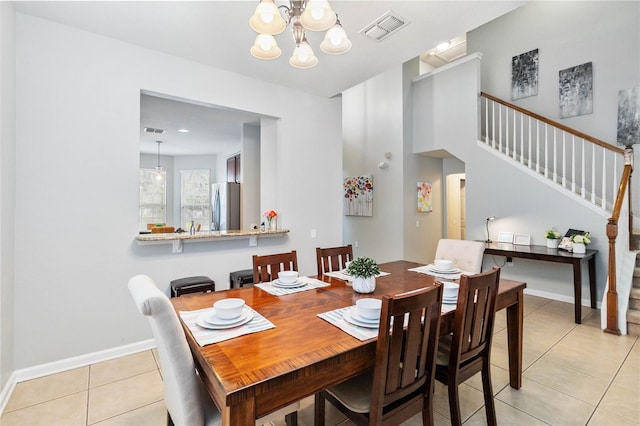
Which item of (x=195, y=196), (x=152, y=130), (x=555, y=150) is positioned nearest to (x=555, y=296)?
(x=555, y=150)

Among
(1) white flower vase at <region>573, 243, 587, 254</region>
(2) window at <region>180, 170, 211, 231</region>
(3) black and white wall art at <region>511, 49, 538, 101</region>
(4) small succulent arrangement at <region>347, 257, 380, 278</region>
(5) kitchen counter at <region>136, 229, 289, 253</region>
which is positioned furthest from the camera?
(2) window at <region>180, 170, 211, 231</region>

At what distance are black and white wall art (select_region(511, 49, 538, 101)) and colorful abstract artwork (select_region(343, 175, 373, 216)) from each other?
10.1 ft

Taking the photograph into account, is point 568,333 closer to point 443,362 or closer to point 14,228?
point 443,362

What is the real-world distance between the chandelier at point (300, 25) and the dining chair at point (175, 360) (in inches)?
59.4

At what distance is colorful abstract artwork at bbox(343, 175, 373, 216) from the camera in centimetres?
642

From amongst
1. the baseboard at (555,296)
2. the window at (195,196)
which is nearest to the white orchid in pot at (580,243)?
the baseboard at (555,296)

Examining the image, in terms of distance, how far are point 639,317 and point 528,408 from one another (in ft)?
7.13

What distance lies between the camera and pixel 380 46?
289 centimetres

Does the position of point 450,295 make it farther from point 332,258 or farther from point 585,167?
point 585,167

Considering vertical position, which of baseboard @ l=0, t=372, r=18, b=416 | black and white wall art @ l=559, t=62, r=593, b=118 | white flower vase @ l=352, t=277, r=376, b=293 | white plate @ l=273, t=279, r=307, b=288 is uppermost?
black and white wall art @ l=559, t=62, r=593, b=118

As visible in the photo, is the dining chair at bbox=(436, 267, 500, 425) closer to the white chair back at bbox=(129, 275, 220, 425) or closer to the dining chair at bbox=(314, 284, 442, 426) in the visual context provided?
Answer: the dining chair at bbox=(314, 284, 442, 426)

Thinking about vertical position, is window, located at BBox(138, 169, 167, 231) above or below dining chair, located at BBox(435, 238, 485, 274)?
above

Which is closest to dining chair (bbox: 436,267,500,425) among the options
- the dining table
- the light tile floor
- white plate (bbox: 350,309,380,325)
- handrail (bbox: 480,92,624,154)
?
the dining table

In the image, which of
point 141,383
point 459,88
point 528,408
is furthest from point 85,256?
point 459,88
